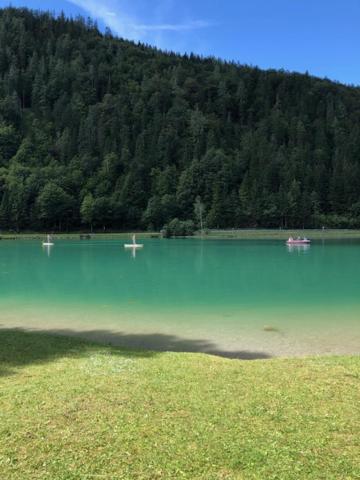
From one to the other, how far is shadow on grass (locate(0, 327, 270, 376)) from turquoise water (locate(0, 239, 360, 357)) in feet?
0.32

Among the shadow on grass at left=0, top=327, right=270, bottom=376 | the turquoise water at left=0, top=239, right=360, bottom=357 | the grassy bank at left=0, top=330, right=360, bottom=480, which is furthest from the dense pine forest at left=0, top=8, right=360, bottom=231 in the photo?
the grassy bank at left=0, top=330, right=360, bottom=480

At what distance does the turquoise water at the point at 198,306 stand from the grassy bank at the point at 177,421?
547cm

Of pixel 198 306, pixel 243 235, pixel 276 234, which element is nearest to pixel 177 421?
pixel 198 306

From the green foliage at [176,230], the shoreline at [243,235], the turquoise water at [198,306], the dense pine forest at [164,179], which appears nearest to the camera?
the turquoise water at [198,306]

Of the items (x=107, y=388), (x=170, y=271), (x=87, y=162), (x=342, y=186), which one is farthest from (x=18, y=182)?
(x=107, y=388)

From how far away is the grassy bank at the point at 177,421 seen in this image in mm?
4984

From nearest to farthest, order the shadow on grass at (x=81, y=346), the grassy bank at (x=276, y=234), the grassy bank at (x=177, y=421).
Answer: the grassy bank at (x=177, y=421), the shadow on grass at (x=81, y=346), the grassy bank at (x=276, y=234)

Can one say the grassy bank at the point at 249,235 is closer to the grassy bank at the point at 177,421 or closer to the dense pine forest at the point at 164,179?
the dense pine forest at the point at 164,179

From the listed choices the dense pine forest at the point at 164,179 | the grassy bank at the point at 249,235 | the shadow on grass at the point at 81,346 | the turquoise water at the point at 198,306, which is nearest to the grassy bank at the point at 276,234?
the grassy bank at the point at 249,235

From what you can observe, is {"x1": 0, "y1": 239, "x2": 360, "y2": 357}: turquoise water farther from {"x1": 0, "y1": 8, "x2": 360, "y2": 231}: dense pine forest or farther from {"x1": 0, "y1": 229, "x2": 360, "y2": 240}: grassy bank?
{"x1": 0, "y1": 8, "x2": 360, "y2": 231}: dense pine forest

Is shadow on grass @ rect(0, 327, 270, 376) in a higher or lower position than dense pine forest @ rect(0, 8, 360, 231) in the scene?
lower

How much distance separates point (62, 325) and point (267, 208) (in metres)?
130

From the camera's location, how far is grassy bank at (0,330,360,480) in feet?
16.4

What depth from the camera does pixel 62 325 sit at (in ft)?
61.4
